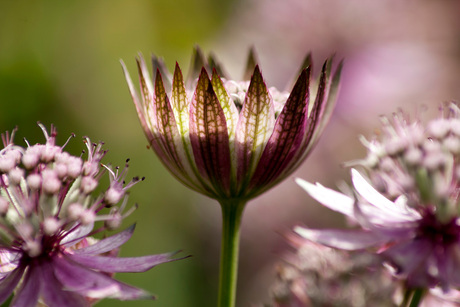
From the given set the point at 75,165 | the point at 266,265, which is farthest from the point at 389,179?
the point at 266,265

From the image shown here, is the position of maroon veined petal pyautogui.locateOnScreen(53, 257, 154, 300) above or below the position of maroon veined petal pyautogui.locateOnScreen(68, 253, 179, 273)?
below

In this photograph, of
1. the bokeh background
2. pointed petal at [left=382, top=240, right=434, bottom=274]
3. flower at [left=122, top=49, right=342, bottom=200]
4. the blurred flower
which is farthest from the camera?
the bokeh background

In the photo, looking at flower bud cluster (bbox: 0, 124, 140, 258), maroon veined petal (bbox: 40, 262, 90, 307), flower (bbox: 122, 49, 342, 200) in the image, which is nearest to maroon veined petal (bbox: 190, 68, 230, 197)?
flower (bbox: 122, 49, 342, 200)

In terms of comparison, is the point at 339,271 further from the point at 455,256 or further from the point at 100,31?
the point at 100,31

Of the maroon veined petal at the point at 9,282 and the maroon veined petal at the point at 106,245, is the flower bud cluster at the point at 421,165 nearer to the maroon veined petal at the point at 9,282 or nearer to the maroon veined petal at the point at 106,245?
the maroon veined petal at the point at 106,245

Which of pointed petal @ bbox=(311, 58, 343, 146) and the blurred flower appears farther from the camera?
the blurred flower

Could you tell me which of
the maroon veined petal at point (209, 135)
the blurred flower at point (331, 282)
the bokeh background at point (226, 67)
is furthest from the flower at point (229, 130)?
the bokeh background at point (226, 67)

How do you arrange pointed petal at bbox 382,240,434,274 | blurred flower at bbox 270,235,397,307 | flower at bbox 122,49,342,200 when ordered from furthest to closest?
blurred flower at bbox 270,235,397,307 < flower at bbox 122,49,342,200 < pointed petal at bbox 382,240,434,274

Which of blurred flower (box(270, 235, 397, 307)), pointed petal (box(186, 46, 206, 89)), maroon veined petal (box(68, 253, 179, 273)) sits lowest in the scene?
blurred flower (box(270, 235, 397, 307))

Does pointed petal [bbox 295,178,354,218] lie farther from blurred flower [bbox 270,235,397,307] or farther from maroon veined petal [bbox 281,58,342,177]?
blurred flower [bbox 270,235,397,307]
